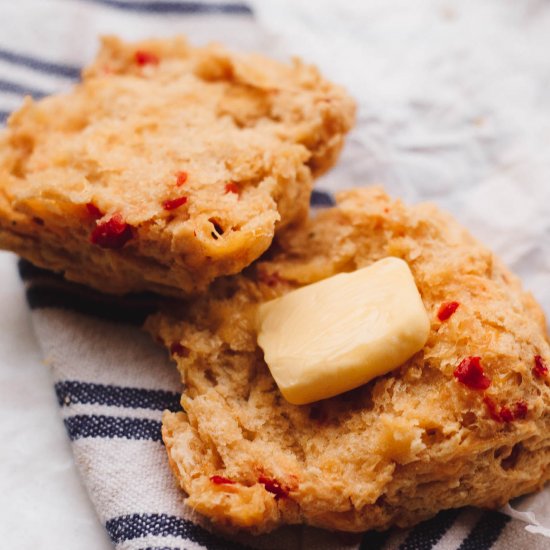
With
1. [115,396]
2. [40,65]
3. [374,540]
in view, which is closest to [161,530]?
[115,396]

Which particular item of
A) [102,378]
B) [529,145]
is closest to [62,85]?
[102,378]

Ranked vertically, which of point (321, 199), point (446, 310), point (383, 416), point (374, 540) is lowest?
point (374, 540)

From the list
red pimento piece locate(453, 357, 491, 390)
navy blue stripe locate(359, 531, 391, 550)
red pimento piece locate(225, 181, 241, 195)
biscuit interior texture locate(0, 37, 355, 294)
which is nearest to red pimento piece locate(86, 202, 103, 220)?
biscuit interior texture locate(0, 37, 355, 294)

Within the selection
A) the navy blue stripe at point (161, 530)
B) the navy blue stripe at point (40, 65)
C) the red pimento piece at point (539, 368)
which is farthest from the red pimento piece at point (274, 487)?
the navy blue stripe at point (40, 65)

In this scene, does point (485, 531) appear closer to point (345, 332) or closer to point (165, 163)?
point (345, 332)

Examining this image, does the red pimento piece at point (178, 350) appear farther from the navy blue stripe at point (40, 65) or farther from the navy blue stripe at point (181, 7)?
the navy blue stripe at point (181, 7)

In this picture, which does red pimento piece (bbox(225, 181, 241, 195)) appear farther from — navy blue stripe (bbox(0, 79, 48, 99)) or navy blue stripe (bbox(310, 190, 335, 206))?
navy blue stripe (bbox(0, 79, 48, 99))
